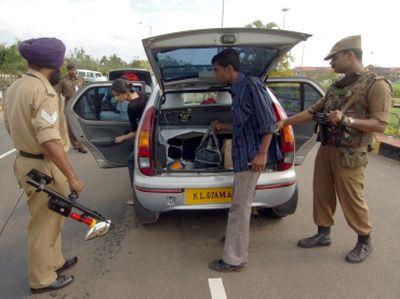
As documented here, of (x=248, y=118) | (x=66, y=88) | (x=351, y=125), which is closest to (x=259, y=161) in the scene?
(x=248, y=118)

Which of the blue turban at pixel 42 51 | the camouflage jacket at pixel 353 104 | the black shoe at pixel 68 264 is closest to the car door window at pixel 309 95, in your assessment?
the camouflage jacket at pixel 353 104

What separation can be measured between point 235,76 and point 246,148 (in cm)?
58

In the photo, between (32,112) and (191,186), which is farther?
(191,186)

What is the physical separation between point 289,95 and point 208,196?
232 centimetres

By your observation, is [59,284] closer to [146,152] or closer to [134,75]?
[146,152]

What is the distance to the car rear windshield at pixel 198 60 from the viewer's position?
321cm

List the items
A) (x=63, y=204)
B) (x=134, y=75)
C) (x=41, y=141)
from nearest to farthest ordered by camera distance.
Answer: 1. (x=41, y=141)
2. (x=63, y=204)
3. (x=134, y=75)

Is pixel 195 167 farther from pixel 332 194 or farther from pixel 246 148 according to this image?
pixel 332 194

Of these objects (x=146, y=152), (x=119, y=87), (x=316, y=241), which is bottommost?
(x=316, y=241)

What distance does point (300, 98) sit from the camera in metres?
4.55

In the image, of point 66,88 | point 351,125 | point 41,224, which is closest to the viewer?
point 41,224

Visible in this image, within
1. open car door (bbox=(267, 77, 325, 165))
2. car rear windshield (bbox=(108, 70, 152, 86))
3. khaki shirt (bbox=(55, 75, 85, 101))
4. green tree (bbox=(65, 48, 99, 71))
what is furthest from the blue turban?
green tree (bbox=(65, 48, 99, 71))

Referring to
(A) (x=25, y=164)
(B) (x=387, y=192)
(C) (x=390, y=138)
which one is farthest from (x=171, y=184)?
(C) (x=390, y=138)

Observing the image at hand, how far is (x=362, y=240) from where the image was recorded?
9.82ft
